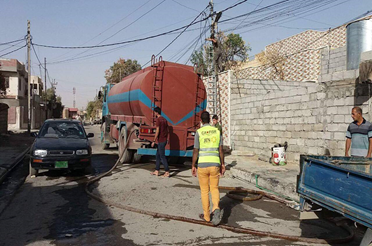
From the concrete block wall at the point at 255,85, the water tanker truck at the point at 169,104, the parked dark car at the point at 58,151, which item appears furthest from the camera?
the concrete block wall at the point at 255,85

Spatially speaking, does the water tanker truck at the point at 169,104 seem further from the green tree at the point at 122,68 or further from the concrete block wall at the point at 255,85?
the green tree at the point at 122,68

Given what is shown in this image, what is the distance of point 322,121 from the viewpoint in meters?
9.00

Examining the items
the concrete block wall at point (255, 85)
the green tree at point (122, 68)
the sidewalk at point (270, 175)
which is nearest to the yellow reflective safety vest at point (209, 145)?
the sidewalk at point (270, 175)

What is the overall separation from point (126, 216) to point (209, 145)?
72.2 inches

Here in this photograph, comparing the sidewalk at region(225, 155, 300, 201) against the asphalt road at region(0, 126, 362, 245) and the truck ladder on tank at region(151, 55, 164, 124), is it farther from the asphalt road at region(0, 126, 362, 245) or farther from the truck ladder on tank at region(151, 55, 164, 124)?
the truck ladder on tank at region(151, 55, 164, 124)

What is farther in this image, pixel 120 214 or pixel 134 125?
pixel 134 125

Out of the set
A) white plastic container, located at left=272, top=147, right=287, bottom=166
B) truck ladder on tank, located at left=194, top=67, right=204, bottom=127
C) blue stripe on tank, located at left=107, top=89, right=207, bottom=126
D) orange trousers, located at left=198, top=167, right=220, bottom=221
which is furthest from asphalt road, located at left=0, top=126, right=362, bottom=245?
truck ladder on tank, located at left=194, top=67, right=204, bottom=127

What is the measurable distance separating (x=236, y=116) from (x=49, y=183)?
8941 mm

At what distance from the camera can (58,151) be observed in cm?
821

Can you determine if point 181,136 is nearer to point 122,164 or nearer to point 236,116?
point 122,164

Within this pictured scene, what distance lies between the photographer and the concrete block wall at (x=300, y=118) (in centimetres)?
816

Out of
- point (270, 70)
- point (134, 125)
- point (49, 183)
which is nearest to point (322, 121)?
point (134, 125)

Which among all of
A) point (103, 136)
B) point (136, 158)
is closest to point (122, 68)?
point (103, 136)

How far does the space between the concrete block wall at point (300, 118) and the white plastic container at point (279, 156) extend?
0.61 m
